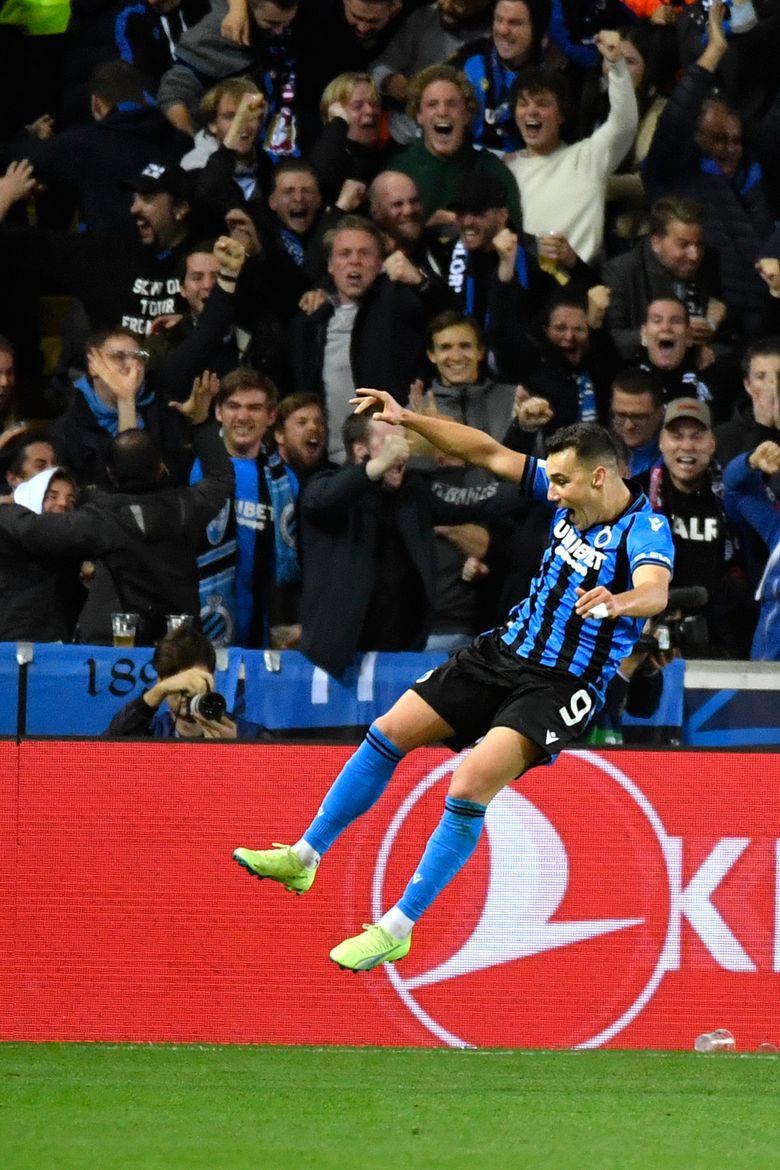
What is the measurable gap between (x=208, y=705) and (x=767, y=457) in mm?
3167

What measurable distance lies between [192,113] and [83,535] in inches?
143

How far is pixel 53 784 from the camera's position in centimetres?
848

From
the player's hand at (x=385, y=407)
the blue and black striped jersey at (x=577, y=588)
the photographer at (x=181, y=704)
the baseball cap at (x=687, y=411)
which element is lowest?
the photographer at (x=181, y=704)

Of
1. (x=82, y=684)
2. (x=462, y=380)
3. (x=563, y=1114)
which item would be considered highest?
(x=462, y=380)

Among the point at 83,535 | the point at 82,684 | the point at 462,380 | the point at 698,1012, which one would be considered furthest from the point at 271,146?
the point at 698,1012

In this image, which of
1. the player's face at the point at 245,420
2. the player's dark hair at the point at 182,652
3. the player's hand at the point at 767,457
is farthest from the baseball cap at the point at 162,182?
the player's hand at the point at 767,457

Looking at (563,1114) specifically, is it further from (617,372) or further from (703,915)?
(617,372)

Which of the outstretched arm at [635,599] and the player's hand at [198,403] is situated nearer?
the outstretched arm at [635,599]

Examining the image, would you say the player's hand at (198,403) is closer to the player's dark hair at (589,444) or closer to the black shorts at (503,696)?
the black shorts at (503,696)

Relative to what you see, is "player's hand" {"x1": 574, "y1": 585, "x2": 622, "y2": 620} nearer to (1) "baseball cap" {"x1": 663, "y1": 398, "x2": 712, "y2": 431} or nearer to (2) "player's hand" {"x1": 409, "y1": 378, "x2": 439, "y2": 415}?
(2) "player's hand" {"x1": 409, "y1": 378, "x2": 439, "y2": 415}

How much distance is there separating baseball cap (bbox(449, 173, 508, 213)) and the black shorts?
4309 millimetres

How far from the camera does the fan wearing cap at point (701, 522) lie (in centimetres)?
975

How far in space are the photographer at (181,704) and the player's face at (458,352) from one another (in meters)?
2.28

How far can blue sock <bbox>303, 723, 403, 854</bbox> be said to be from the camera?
6.66 metres
